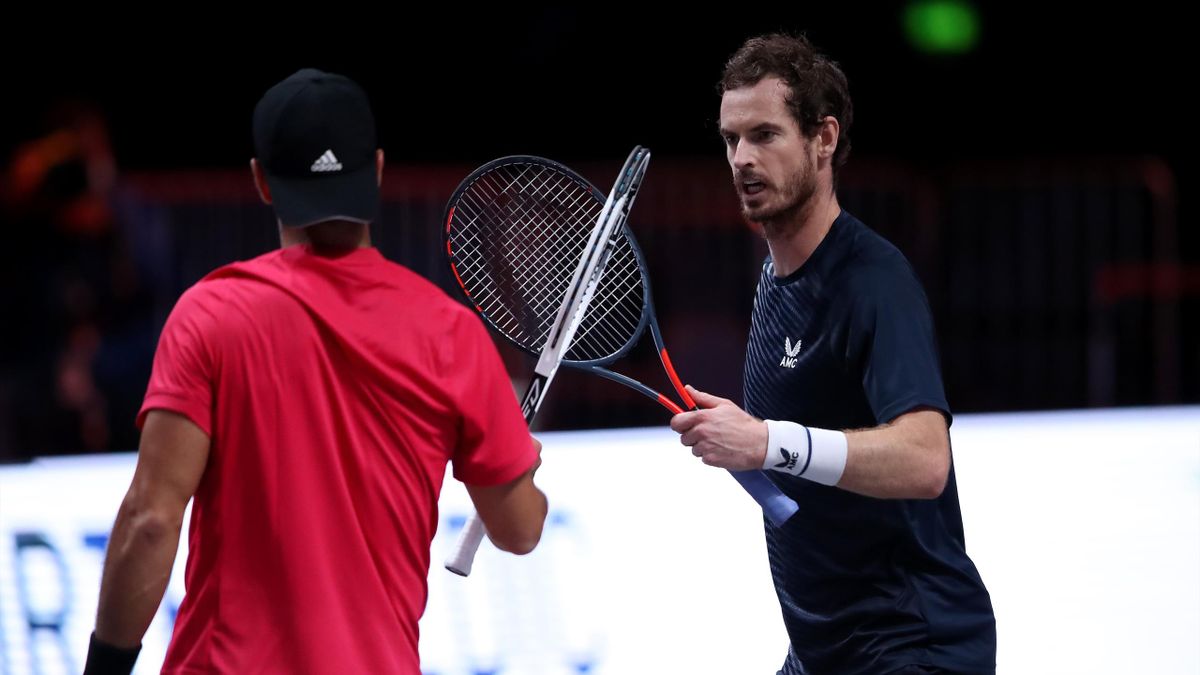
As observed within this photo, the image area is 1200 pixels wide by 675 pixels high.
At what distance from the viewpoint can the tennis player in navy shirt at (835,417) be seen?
8.66ft

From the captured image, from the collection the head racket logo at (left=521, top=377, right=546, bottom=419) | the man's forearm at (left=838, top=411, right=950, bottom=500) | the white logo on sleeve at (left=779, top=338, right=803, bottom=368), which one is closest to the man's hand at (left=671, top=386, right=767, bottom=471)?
the man's forearm at (left=838, top=411, right=950, bottom=500)

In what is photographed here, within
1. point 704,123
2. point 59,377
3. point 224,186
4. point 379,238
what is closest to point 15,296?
point 59,377

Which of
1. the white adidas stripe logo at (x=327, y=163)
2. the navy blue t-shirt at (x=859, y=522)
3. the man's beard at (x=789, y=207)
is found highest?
the white adidas stripe logo at (x=327, y=163)

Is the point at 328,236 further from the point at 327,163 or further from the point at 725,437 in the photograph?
the point at 725,437

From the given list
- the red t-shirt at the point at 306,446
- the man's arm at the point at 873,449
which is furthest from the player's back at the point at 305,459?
the man's arm at the point at 873,449

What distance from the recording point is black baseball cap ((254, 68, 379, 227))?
7.25ft

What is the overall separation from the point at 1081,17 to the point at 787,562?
7.93 m

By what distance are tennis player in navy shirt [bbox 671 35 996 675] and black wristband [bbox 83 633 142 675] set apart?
40.2 inches

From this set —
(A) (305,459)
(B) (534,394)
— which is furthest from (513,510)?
(B) (534,394)

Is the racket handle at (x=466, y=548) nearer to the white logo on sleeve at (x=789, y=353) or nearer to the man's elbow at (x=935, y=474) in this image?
the white logo on sleeve at (x=789, y=353)

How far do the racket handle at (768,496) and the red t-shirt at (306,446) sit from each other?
78cm

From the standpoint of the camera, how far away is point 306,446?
2.16 meters

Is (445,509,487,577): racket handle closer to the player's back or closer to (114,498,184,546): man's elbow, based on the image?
the player's back

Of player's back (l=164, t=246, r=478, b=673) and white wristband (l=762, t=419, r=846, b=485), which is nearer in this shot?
player's back (l=164, t=246, r=478, b=673)
